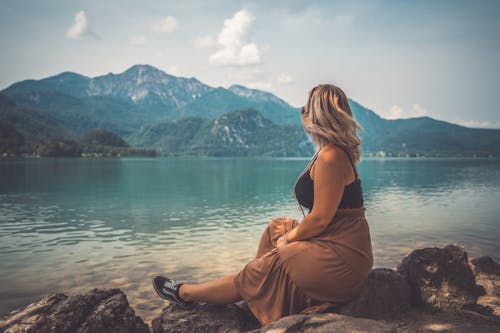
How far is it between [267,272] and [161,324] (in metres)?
1.79

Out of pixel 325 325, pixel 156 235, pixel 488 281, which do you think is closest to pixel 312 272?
pixel 325 325

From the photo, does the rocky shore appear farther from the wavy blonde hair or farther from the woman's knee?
the wavy blonde hair

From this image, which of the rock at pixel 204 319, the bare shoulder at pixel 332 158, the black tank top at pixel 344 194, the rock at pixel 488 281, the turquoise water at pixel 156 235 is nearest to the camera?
the bare shoulder at pixel 332 158

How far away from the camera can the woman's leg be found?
15.5 feet

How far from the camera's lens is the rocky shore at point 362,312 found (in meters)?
4.39

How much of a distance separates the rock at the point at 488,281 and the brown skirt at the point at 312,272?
312cm

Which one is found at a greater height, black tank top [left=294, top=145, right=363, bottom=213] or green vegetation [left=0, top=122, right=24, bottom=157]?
green vegetation [left=0, top=122, right=24, bottom=157]

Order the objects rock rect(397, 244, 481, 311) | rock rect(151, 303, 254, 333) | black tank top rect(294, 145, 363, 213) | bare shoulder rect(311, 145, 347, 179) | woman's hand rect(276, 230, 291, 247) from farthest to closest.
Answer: rock rect(397, 244, 481, 311), rock rect(151, 303, 254, 333), woman's hand rect(276, 230, 291, 247), black tank top rect(294, 145, 363, 213), bare shoulder rect(311, 145, 347, 179)

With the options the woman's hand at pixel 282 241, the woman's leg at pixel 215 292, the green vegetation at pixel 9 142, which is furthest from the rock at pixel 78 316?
the green vegetation at pixel 9 142

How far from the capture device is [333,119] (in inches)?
176

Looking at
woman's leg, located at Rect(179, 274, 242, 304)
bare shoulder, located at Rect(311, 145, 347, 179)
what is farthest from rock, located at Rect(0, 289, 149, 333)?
bare shoulder, located at Rect(311, 145, 347, 179)

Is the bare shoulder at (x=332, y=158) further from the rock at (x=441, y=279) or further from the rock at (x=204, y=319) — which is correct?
the rock at (x=441, y=279)

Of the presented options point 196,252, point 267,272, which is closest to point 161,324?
point 267,272

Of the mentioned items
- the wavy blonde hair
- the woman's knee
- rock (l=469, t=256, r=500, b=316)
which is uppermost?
the wavy blonde hair
